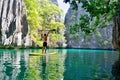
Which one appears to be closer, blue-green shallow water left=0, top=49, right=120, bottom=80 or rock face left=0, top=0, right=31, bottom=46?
blue-green shallow water left=0, top=49, right=120, bottom=80

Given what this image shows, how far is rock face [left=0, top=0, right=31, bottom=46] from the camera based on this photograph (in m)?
62.1

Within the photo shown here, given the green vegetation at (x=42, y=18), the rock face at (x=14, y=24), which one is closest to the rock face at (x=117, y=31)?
the rock face at (x=14, y=24)

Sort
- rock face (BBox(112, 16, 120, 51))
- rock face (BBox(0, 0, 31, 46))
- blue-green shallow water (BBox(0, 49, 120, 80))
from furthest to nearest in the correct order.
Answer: rock face (BBox(0, 0, 31, 46)) < rock face (BBox(112, 16, 120, 51)) < blue-green shallow water (BBox(0, 49, 120, 80))

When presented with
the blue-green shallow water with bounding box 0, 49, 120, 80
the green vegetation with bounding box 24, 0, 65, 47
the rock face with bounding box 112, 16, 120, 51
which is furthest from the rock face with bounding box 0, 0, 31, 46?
the rock face with bounding box 112, 16, 120, 51

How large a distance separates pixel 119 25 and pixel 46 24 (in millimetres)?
64351

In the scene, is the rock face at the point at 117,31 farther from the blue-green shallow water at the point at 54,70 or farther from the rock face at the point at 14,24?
the rock face at the point at 14,24

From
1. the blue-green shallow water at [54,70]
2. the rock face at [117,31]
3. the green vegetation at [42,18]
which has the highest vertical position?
the green vegetation at [42,18]

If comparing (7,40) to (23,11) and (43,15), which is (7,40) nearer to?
(23,11)

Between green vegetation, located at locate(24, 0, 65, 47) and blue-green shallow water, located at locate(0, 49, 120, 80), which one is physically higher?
green vegetation, located at locate(24, 0, 65, 47)

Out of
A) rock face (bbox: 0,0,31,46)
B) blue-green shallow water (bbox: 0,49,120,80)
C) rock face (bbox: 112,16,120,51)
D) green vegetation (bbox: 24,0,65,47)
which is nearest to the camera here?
blue-green shallow water (bbox: 0,49,120,80)

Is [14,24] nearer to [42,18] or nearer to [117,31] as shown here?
[42,18]

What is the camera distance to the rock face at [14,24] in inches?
2445

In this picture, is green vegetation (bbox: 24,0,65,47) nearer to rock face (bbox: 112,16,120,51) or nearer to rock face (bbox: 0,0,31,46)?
rock face (bbox: 0,0,31,46)

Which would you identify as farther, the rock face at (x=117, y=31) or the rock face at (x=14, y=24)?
the rock face at (x=14, y=24)
